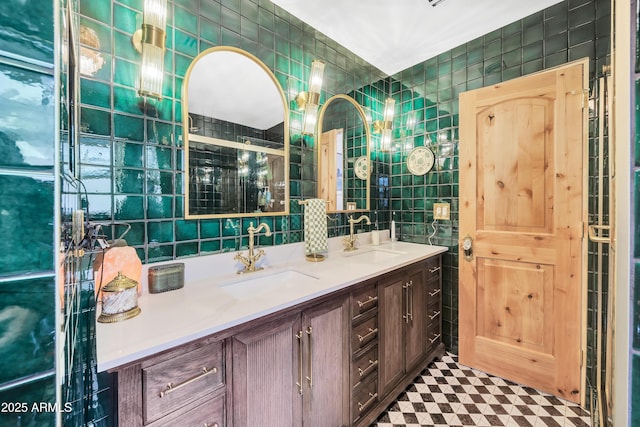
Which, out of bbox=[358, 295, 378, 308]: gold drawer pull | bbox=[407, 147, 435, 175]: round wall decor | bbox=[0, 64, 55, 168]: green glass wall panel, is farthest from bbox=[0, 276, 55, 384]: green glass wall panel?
bbox=[407, 147, 435, 175]: round wall decor

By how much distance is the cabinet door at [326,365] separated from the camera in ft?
3.92

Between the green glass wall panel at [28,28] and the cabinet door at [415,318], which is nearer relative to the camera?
the green glass wall panel at [28,28]

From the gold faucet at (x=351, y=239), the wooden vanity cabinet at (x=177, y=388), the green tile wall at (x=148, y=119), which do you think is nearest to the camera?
the wooden vanity cabinet at (x=177, y=388)

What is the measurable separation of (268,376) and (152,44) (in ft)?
4.89

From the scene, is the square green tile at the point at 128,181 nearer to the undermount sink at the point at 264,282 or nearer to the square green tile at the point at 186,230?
the square green tile at the point at 186,230

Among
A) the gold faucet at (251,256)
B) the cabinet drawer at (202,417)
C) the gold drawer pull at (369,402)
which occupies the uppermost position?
the gold faucet at (251,256)

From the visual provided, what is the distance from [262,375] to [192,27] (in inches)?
66.7

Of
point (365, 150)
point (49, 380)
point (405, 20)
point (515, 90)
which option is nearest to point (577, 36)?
point (515, 90)

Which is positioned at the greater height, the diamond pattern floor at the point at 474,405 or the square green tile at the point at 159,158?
the square green tile at the point at 159,158

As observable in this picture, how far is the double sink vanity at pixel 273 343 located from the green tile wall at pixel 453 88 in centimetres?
53

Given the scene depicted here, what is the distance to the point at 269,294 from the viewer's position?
1.17m

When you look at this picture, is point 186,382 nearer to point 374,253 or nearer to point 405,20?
point 374,253

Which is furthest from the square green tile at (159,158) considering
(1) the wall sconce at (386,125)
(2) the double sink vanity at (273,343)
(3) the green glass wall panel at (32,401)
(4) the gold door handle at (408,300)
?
(1) the wall sconce at (386,125)

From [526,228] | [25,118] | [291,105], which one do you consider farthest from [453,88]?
[25,118]
